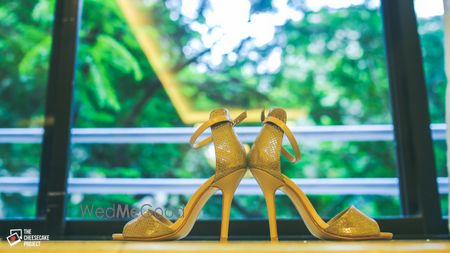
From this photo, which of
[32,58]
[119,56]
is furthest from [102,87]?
[32,58]

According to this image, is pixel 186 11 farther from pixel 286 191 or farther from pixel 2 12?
pixel 286 191

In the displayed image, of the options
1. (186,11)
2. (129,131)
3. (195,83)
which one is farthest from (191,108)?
(186,11)

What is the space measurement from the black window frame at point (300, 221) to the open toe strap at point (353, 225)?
400 mm

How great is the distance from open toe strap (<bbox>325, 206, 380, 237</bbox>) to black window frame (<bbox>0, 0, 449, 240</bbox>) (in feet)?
1.31

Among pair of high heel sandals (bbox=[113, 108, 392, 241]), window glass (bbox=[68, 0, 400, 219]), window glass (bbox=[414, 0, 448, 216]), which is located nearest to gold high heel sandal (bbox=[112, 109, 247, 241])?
pair of high heel sandals (bbox=[113, 108, 392, 241])

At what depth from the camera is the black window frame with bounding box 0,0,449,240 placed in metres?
1.59

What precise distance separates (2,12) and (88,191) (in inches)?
39.5

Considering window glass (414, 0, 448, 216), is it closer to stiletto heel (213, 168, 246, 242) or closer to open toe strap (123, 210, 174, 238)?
stiletto heel (213, 168, 246, 242)

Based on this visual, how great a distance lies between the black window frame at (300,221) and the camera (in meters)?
1.59

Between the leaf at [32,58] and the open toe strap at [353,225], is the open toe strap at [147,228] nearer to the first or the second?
the open toe strap at [353,225]

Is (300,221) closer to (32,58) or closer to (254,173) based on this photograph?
(254,173)

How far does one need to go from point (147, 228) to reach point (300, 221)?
70cm

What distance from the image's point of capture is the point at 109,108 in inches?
74.4

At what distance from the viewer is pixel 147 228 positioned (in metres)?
1.14
